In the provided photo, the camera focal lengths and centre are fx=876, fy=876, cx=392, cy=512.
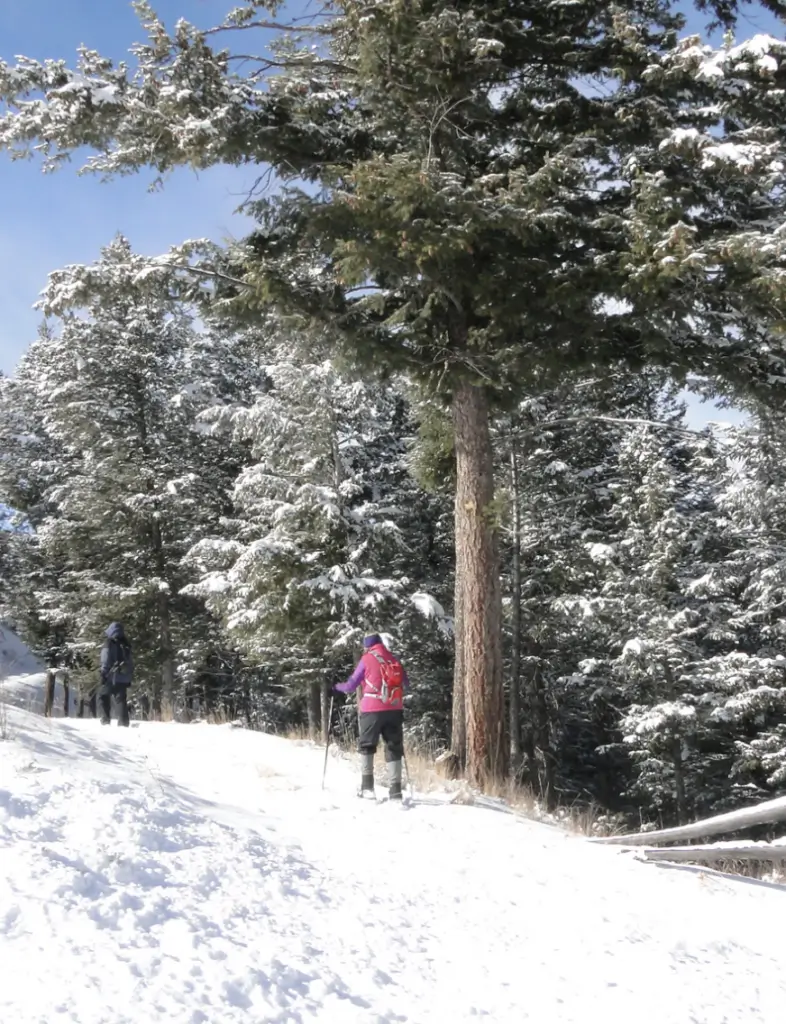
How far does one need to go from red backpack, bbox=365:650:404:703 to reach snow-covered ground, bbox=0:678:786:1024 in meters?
1.35

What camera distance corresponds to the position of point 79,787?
18.9 feet

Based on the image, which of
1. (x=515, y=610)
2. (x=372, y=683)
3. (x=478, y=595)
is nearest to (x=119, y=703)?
(x=372, y=683)

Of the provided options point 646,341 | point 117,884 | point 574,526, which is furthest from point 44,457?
point 117,884

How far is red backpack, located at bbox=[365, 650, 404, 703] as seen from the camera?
8.98 m

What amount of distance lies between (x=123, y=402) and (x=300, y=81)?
16603 mm

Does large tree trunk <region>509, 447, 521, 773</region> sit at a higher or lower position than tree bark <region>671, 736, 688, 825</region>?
higher

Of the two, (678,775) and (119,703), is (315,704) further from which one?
(119,703)

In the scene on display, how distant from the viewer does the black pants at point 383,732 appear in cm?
870

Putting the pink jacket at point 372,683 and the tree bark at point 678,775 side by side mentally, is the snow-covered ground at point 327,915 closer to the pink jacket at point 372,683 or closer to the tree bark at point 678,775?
the pink jacket at point 372,683

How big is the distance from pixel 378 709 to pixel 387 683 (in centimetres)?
29

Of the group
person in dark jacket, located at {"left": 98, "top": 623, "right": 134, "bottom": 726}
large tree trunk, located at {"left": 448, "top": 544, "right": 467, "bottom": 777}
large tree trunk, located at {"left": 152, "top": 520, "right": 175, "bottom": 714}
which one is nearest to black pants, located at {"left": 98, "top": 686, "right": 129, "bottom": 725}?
person in dark jacket, located at {"left": 98, "top": 623, "right": 134, "bottom": 726}

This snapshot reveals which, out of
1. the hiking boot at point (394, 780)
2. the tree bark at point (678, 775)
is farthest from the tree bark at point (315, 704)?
the hiking boot at point (394, 780)

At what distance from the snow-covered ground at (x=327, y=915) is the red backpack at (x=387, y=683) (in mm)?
1345

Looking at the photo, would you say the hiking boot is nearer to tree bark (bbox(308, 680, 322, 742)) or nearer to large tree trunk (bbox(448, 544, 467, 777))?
large tree trunk (bbox(448, 544, 467, 777))
